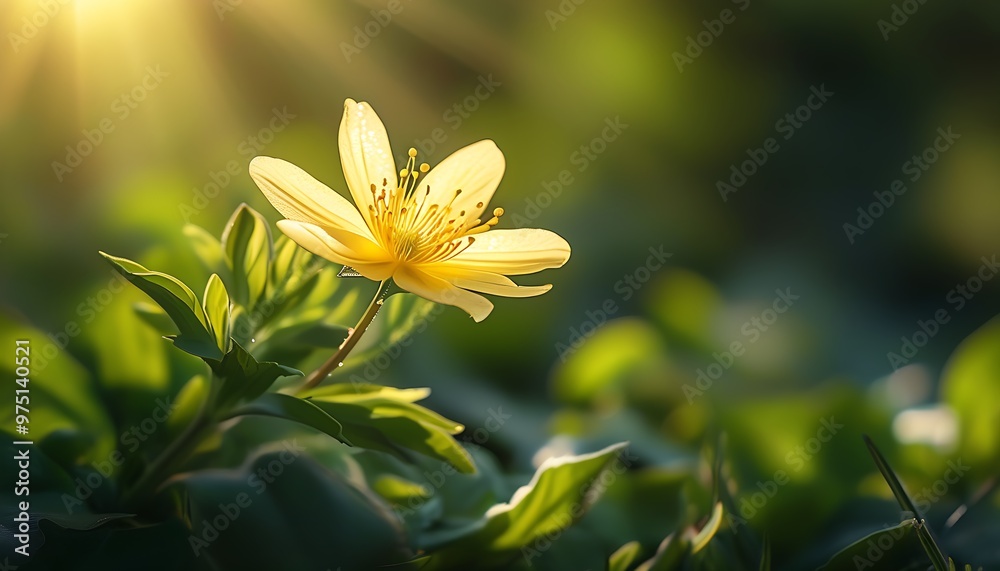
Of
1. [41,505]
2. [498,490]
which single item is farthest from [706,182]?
[41,505]

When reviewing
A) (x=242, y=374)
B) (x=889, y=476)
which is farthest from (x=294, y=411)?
(x=889, y=476)

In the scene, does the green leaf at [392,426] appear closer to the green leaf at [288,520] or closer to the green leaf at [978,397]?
the green leaf at [288,520]

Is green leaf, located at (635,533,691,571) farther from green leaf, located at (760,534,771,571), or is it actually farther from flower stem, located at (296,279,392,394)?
flower stem, located at (296,279,392,394)

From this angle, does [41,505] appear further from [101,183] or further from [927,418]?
[927,418]

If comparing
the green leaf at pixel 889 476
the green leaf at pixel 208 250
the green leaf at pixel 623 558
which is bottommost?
the green leaf at pixel 208 250

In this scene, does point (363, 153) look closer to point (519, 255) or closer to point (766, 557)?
point (519, 255)

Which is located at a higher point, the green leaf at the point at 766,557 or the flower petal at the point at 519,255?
the flower petal at the point at 519,255

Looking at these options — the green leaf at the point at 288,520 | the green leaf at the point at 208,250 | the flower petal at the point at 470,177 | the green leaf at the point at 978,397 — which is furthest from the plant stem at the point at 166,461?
the green leaf at the point at 978,397
